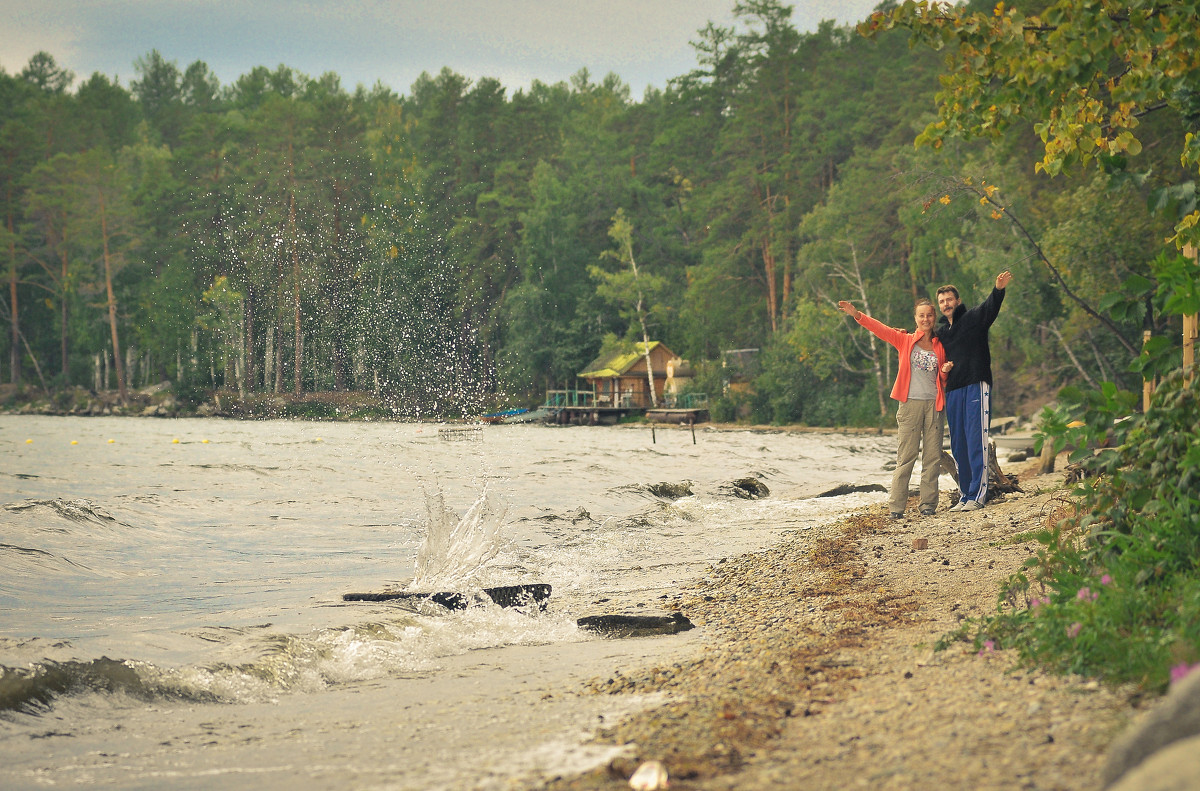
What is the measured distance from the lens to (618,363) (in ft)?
210

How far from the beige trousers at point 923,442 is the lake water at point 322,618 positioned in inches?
87.4

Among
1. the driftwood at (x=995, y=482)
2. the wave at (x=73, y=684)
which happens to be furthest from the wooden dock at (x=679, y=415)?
the wave at (x=73, y=684)

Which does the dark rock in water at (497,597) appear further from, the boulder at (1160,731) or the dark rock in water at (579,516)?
the dark rock in water at (579,516)

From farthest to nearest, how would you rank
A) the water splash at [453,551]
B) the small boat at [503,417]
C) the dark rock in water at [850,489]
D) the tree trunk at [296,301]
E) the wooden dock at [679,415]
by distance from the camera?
1. the tree trunk at [296,301]
2. the small boat at [503,417]
3. the wooden dock at [679,415]
4. the dark rock in water at [850,489]
5. the water splash at [453,551]

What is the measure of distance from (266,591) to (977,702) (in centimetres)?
776

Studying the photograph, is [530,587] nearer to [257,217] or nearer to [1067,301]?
[1067,301]

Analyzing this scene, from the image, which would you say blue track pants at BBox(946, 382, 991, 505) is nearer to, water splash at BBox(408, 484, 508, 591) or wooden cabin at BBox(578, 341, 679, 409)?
water splash at BBox(408, 484, 508, 591)

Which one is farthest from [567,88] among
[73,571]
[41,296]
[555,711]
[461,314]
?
[555,711]

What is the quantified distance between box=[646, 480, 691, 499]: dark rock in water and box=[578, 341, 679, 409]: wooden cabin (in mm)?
43826

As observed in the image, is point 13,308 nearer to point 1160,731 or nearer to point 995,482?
point 995,482

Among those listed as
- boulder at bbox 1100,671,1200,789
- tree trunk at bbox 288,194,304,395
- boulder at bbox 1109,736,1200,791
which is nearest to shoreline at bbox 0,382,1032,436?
tree trunk at bbox 288,194,304,395

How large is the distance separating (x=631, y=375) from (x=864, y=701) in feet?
196

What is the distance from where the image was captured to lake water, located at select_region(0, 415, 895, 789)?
4.68m

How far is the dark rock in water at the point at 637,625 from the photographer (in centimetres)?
700
